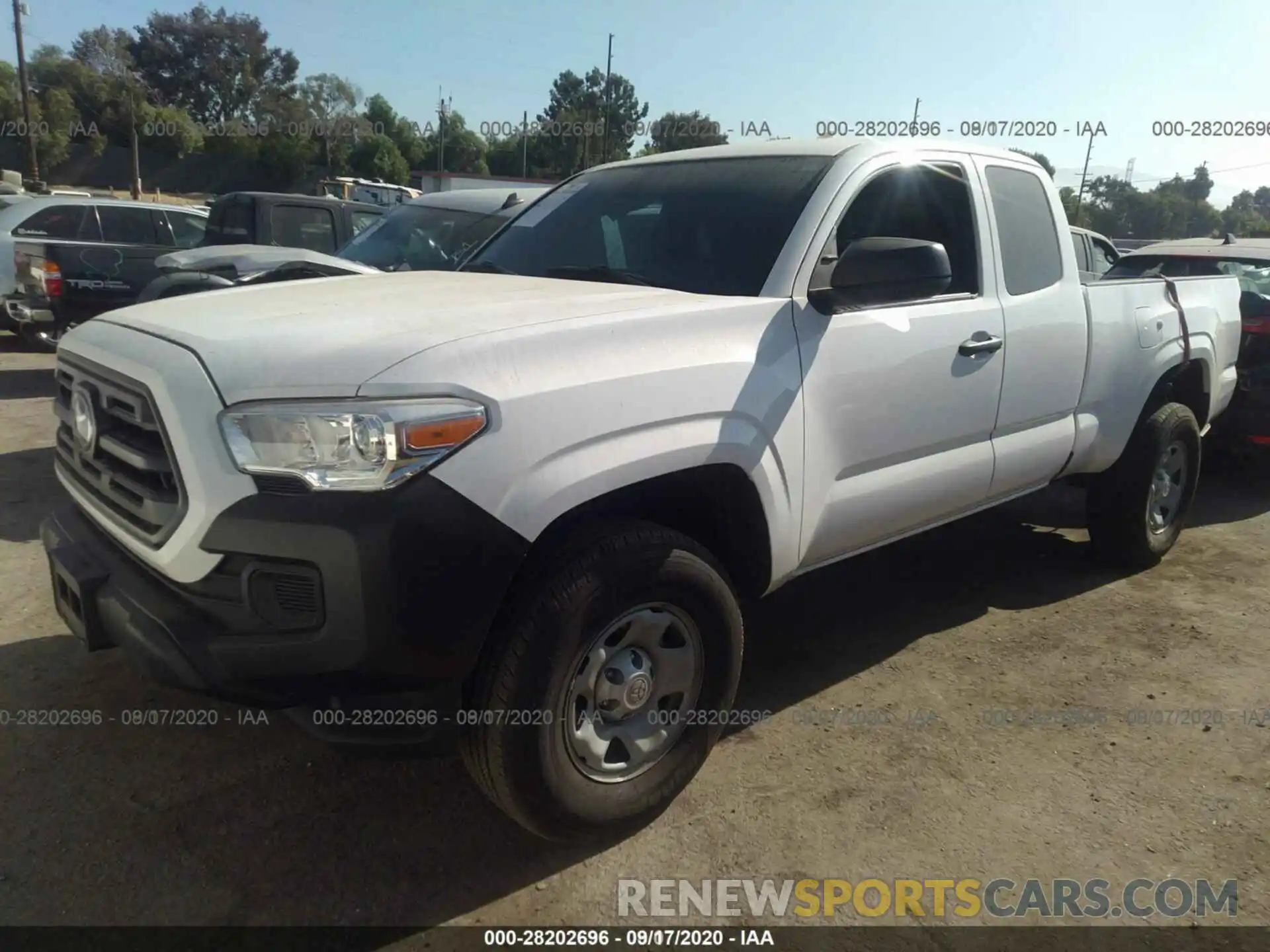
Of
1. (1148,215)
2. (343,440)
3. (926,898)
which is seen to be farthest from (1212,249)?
(1148,215)

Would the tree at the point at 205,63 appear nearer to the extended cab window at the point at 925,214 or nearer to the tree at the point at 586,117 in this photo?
the tree at the point at 586,117

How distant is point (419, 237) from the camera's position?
7555 millimetres

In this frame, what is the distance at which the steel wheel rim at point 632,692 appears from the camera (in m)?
2.48

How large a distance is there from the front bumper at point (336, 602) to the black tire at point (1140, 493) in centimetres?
362

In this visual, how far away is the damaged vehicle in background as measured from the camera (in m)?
6.60

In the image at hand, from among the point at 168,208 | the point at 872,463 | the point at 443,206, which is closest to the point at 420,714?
the point at 872,463

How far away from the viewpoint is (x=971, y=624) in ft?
14.0

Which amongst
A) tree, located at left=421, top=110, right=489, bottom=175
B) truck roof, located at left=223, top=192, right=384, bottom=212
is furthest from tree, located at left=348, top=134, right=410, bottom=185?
truck roof, located at left=223, top=192, right=384, bottom=212

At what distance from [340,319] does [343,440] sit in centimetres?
52

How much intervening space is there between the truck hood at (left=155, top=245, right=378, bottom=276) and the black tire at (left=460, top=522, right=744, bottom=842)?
476cm

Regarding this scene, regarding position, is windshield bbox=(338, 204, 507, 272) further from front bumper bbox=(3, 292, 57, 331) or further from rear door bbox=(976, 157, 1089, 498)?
rear door bbox=(976, 157, 1089, 498)

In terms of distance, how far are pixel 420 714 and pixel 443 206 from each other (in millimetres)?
6421

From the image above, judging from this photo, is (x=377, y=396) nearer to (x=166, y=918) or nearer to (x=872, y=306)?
(x=166, y=918)

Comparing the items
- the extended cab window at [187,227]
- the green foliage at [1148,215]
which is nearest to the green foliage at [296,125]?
the green foliage at [1148,215]
